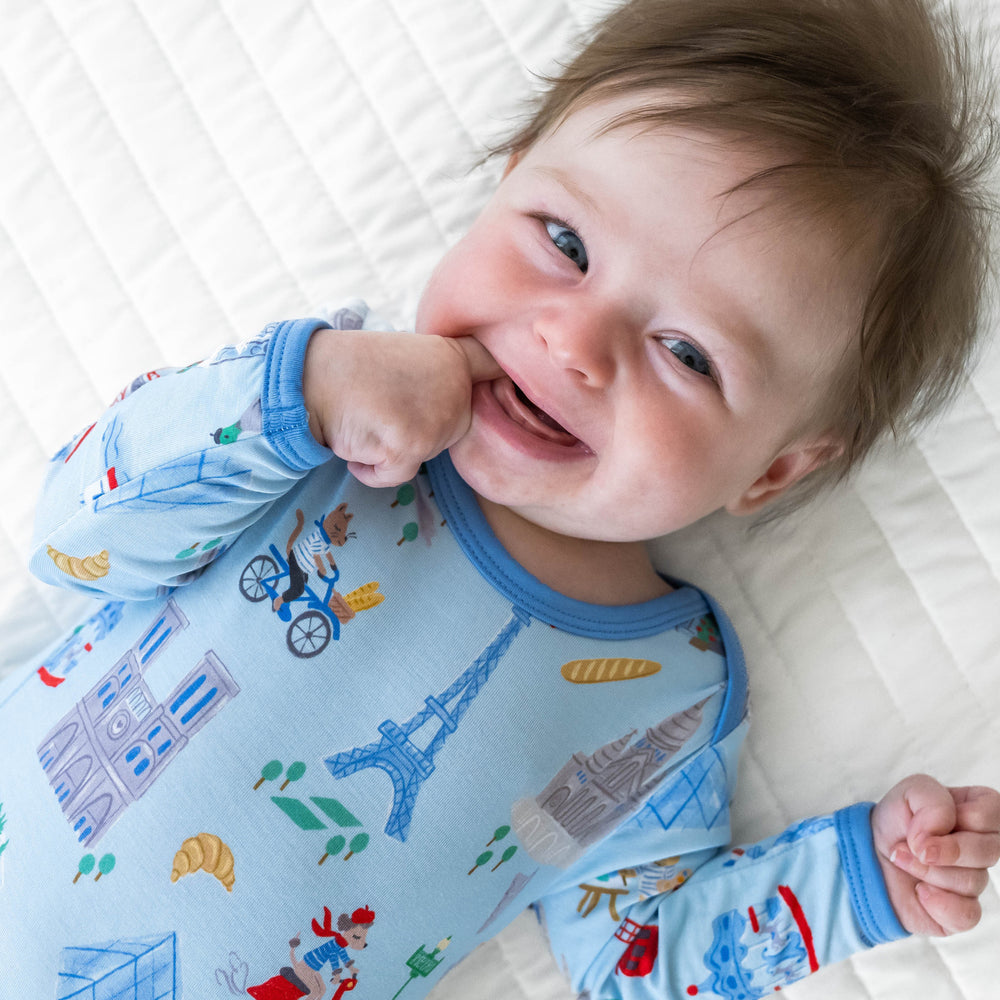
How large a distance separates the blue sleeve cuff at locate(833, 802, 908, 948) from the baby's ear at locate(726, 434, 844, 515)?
34 cm

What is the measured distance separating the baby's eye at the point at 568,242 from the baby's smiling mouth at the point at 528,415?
0.39 feet

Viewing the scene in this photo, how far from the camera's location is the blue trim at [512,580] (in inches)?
38.7

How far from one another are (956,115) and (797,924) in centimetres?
83

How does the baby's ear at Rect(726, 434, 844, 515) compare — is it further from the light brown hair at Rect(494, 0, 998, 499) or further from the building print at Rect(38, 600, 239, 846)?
the building print at Rect(38, 600, 239, 846)

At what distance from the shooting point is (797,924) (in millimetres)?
1019

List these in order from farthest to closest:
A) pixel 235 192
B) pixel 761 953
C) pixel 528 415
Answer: pixel 235 192
pixel 761 953
pixel 528 415

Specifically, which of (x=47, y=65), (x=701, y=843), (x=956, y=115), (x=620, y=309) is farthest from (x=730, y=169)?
(x=47, y=65)

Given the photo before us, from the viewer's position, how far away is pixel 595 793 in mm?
1000

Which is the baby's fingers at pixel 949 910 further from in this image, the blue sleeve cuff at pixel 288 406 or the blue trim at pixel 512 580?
the blue sleeve cuff at pixel 288 406

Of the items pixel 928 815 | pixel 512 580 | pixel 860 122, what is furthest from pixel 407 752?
pixel 860 122

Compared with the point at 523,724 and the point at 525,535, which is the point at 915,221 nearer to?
the point at 525,535

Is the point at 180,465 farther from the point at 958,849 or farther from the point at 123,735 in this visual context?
the point at 958,849

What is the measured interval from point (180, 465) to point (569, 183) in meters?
0.41

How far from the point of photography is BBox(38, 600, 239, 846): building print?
0.91m
